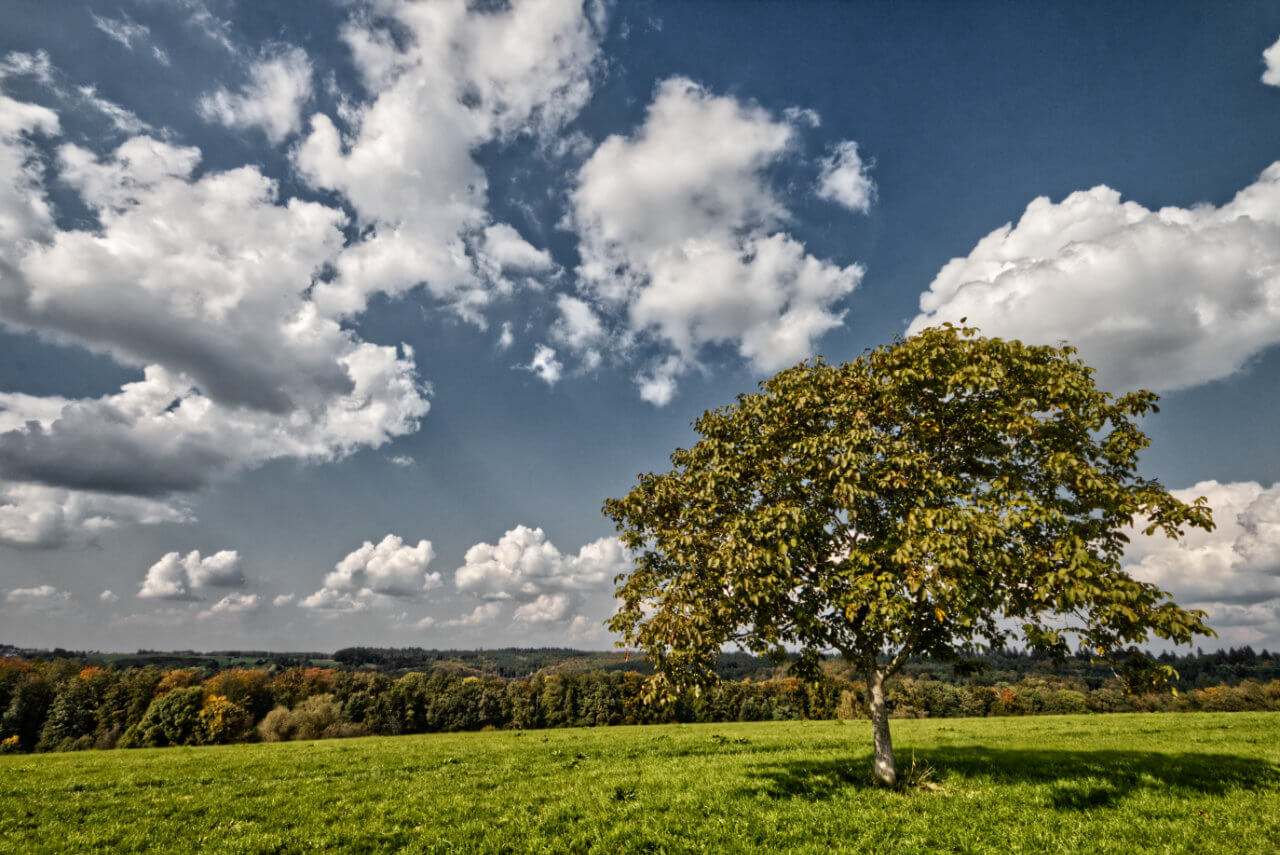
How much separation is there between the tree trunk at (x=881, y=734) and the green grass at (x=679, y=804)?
66 cm

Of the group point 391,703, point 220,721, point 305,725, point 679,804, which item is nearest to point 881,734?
point 679,804

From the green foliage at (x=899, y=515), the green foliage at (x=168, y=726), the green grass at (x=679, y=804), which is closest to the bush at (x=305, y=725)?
the green foliage at (x=168, y=726)

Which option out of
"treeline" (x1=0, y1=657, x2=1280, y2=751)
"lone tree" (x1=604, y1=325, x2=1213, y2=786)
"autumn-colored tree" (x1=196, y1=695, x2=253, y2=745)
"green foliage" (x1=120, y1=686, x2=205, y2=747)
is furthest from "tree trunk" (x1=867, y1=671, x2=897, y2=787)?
"green foliage" (x1=120, y1=686, x2=205, y2=747)

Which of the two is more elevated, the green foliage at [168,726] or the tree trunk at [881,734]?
the tree trunk at [881,734]

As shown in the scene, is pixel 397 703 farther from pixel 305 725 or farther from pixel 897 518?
pixel 897 518

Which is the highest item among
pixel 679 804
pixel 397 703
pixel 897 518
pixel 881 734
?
pixel 897 518

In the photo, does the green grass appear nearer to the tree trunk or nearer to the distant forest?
the tree trunk

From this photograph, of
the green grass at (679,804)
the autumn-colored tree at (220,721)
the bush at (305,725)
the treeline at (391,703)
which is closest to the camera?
the green grass at (679,804)

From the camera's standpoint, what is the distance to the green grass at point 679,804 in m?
10.9

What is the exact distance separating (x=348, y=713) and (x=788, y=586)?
95995mm

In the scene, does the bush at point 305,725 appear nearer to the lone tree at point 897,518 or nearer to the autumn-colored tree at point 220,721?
the autumn-colored tree at point 220,721

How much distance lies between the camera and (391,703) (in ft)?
275

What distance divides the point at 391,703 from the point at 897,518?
93.9m

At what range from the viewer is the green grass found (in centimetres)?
1091
